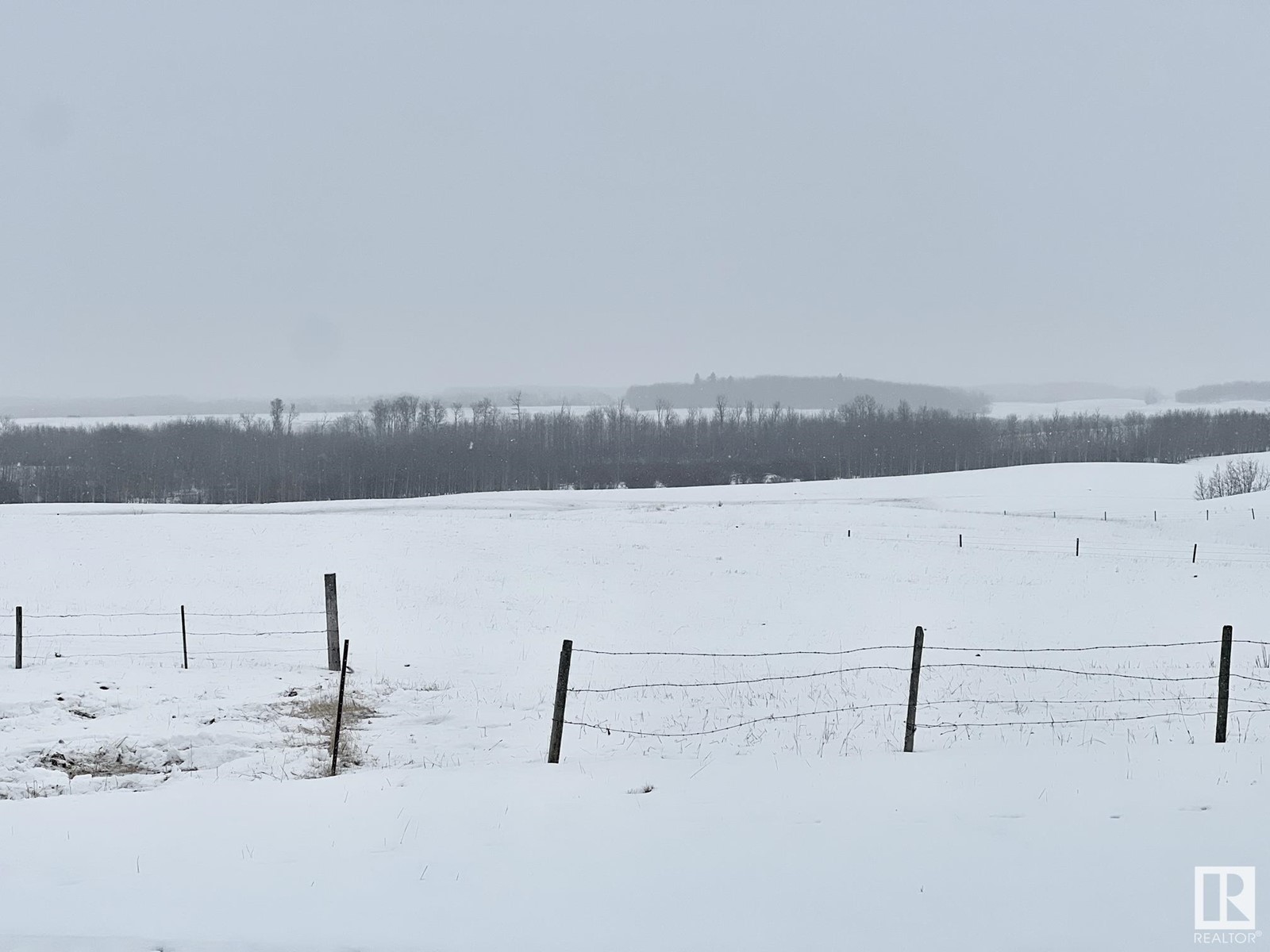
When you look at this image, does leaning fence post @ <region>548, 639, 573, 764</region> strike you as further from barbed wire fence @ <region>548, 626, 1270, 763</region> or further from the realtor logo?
the realtor logo

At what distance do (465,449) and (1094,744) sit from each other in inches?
4363

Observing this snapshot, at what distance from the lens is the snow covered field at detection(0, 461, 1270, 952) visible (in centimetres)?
553

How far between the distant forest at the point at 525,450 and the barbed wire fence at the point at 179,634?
74.0m

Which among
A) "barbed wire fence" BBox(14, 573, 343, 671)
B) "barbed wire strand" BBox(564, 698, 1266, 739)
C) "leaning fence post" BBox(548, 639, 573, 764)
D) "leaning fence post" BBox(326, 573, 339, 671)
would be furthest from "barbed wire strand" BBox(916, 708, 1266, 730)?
"barbed wire fence" BBox(14, 573, 343, 671)

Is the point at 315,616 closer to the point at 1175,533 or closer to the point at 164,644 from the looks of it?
the point at 164,644

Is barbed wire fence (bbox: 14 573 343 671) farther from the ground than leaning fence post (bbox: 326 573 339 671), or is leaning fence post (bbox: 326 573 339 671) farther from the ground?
leaning fence post (bbox: 326 573 339 671)

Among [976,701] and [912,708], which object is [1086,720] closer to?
[976,701]

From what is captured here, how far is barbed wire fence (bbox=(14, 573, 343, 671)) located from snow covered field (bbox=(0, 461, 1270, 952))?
0.47 ft

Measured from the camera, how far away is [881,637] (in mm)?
20422

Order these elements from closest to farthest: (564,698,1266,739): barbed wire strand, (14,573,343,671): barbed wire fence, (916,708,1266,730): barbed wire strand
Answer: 1. (564,698,1266,739): barbed wire strand
2. (916,708,1266,730): barbed wire strand
3. (14,573,343,671): barbed wire fence

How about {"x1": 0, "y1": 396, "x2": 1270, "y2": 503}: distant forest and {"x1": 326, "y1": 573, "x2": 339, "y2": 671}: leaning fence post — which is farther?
{"x1": 0, "y1": 396, "x2": 1270, "y2": 503}: distant forest

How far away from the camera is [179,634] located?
17672 millimetres
